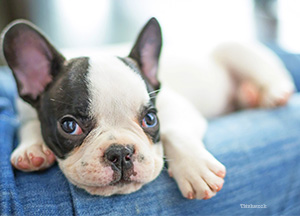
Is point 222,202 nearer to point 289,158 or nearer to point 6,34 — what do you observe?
point 289,158

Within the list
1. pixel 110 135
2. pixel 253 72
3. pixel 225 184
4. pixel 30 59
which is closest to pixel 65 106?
pixel 110 135

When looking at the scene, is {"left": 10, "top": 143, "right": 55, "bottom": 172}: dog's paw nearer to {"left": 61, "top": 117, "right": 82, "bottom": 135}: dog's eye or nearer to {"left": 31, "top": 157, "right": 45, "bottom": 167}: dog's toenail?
{"left": 31, "top": 157, "right": 45, "bottom": 167}: dog's toenail

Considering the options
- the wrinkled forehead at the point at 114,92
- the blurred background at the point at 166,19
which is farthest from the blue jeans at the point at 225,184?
the blurred background at the point at 166,19

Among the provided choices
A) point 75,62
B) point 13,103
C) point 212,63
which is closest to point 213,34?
point 212,63

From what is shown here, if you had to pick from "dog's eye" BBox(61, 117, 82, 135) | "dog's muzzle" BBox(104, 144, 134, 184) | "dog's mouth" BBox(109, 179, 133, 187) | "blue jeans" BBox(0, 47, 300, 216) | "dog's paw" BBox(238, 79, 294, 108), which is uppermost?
"dog's eye" BBox(61, 117, 82, 135)

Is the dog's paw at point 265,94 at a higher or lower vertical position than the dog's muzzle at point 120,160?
lower

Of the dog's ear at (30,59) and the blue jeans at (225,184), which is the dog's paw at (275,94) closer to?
the blue jeans at (225,184)

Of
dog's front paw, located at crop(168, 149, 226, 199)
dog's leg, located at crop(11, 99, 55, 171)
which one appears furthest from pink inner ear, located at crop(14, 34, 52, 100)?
dog's front paw, located at crop(168, 149, 226, 199)
